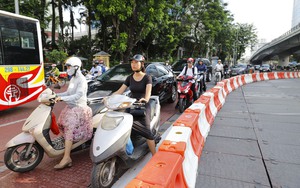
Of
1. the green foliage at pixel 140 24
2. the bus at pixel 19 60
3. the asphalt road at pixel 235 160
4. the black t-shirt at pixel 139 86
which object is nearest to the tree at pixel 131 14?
the green foliage at pixel 140 24

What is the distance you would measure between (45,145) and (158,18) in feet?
46.5

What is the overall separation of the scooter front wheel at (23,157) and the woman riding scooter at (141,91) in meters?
1.51

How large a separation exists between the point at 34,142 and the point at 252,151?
11.6ft

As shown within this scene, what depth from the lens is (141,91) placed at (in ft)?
12.3

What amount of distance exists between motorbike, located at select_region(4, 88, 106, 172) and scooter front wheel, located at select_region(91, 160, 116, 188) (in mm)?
933

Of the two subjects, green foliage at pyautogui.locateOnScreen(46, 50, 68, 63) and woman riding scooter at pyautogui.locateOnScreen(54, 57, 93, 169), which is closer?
woman riding scooter at pyautogui.locateOnScreen(54, 57, 93, 169)

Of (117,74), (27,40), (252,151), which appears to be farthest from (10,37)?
(252,151)

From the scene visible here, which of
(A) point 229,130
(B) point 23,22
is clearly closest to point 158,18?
(B) point 23,22

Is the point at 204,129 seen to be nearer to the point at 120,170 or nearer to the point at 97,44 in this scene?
the point at 120,170

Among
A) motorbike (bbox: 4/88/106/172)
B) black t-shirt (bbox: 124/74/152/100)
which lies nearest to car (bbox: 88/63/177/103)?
black t-shirt (bbox: 124/74/152/100)

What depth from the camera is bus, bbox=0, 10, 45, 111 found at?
21.4 ft

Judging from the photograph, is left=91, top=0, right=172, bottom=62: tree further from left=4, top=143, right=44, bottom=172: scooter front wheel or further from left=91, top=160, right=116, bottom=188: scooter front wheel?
left=91, top=160, right=116, bottom=188: scooter front wheel

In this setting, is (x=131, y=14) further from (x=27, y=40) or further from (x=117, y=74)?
(x=117, y=74)

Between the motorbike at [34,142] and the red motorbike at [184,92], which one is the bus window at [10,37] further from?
the red motorbike at [184,92]
